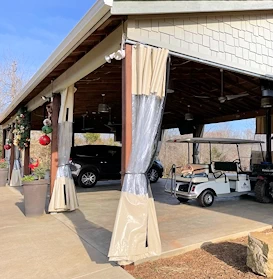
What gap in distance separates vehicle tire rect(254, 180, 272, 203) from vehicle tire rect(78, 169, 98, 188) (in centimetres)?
557

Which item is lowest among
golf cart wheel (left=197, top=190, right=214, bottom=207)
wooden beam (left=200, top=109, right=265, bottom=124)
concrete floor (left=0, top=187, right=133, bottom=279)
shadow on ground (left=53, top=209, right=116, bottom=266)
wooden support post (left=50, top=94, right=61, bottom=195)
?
concrete floor (left=0, top=187, right=133, bottom=279)

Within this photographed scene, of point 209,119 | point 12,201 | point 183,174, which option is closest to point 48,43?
point 209,119

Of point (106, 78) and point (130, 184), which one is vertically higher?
point (106, 78)

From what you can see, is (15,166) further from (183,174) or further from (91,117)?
(183,174)

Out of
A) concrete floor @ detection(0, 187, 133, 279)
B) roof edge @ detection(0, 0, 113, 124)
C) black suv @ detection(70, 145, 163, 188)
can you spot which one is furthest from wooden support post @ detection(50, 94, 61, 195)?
black suv @ detection(70, 145, 163, 188)

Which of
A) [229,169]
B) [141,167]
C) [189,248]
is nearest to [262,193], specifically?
[229,169]

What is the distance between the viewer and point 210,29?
12.9 ft

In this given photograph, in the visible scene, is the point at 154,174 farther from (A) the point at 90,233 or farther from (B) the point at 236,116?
(A) the point at 90,233

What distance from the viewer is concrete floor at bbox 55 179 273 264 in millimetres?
3877

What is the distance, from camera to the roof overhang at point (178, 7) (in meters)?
2.99

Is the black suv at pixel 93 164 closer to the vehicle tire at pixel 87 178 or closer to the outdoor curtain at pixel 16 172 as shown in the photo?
the vehicle tire at pixel 87 178

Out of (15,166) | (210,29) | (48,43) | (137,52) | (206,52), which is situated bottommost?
(15,166)

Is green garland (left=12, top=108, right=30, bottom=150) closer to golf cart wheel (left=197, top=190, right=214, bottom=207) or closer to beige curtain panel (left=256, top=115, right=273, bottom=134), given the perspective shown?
golf cart wheel (left=197, top=190, right=214, bottom=207)

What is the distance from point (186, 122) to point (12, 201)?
296 inches
